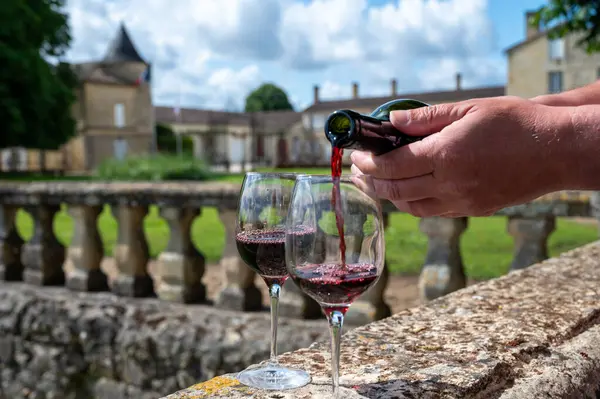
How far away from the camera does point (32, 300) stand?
4.58 metres

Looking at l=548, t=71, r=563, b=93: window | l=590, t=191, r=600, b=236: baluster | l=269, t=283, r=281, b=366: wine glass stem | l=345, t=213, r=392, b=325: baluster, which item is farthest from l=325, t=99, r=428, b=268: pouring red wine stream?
l=548, t=71, r=563, b=93: window

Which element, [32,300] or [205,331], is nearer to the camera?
[205,331]

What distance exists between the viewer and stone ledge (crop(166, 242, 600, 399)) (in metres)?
1.45

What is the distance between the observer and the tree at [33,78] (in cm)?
2398

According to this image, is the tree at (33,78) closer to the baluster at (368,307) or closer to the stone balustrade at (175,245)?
the stone balustrade at (175,245)

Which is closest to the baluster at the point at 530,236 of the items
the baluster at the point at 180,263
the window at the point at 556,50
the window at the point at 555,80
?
the baluster at the point at 180,263

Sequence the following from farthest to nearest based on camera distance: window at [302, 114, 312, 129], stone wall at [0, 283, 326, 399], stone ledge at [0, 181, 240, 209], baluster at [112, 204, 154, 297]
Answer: window at [302, 114, 312, 129] → baluster at [112, 204, 154, 297] → stone ledge at [0, 181, 240, 209] → stone wall at [0, 283, 326, 399]

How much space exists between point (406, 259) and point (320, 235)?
20.8 feet

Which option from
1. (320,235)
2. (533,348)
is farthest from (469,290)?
(320,235)

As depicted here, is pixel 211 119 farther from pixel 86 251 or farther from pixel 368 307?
pixel 368 307

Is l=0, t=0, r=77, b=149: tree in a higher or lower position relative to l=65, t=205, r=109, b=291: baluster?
higher

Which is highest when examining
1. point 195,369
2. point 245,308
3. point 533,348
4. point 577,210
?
point 577,210

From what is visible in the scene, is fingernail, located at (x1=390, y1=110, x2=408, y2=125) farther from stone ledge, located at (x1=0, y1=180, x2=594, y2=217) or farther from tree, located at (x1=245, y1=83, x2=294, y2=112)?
tree, located at (x1=245, y1=83, x2=294, y2=112)

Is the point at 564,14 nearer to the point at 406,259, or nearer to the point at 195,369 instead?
the point at 406,259
